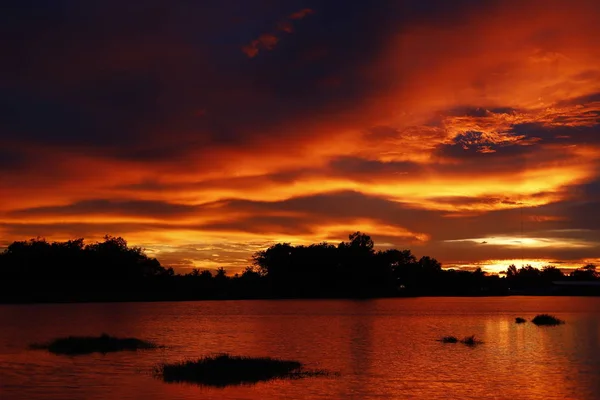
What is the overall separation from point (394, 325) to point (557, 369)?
5865 centimetres

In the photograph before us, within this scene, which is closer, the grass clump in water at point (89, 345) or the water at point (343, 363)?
the water at point (343, 363)

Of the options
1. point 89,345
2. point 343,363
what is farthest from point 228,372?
point 89,345

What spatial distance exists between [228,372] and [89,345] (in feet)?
76.6

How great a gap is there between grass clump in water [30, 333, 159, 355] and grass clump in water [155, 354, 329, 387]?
14955 mm

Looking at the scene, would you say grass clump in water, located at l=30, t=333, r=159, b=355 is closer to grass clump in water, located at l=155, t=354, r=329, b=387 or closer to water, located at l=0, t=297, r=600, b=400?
water, located at l=0, t=297, r=600, b=400

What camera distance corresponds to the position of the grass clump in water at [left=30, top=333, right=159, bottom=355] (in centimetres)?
6356

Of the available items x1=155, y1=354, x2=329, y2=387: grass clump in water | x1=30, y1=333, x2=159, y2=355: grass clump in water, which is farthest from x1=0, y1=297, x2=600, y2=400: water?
x1=30, y1=333, x2=159, y2=355: grass clump in water

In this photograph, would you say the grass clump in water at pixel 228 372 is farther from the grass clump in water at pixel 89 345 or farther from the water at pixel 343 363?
the grass clump in water at pixel 89 345

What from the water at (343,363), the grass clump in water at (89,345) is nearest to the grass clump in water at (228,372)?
the water at (343,363)

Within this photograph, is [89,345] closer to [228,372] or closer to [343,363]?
[228,372]

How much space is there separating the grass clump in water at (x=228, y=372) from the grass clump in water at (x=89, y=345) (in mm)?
14955

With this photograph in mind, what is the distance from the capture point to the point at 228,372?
4753 centimetres

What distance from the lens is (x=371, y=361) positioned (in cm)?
6097

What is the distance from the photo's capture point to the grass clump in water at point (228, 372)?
46281 millimetres
